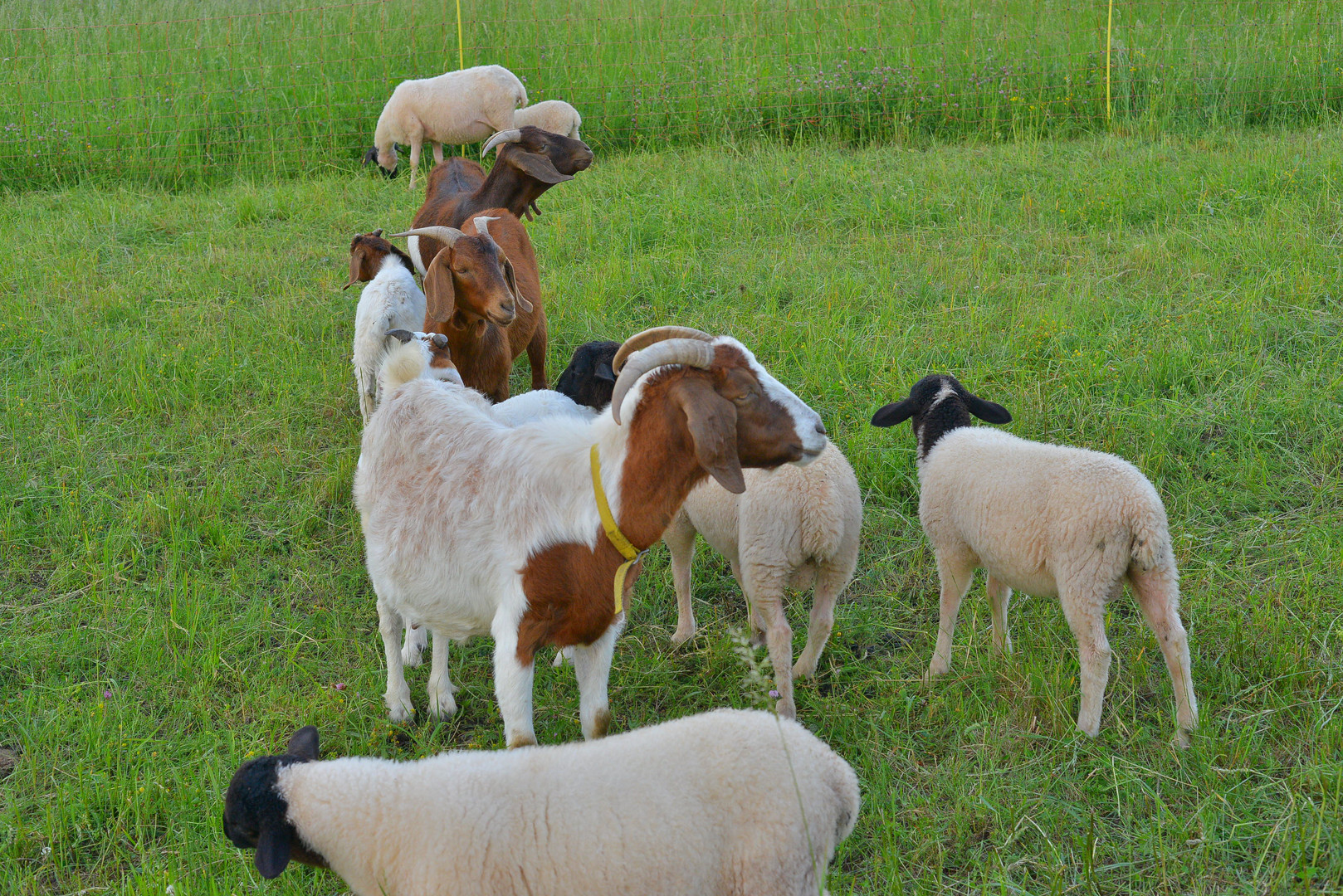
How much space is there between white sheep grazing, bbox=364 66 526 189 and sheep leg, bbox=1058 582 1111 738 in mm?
7903

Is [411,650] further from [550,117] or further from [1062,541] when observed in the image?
[550,117]

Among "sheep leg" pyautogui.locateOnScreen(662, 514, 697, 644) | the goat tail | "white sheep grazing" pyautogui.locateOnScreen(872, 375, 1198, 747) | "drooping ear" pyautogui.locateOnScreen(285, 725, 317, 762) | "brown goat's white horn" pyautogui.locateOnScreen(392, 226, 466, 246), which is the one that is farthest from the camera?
"brown goat's white horn" pyautogui.locateOnScreen(392, 226, 466, 246)

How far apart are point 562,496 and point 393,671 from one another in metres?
1.20

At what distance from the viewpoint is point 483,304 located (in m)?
5.49

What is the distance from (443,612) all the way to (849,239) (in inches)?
203

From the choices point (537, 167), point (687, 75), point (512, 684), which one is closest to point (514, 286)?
point (537, 167)

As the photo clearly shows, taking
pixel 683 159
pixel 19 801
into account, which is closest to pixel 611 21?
pixel 683 159

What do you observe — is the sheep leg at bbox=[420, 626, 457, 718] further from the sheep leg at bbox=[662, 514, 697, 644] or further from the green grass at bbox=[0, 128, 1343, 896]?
the sheep leg at bbox=[662, 514, 697, 644]

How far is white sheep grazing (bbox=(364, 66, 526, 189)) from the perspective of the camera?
33.7ft

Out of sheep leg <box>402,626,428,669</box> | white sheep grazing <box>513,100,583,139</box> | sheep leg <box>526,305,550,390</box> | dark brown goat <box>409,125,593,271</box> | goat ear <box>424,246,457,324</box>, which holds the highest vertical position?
white sheep grazing <box>513,100,583,139</box>

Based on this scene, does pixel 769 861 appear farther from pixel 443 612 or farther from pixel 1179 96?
pixel 1179 96

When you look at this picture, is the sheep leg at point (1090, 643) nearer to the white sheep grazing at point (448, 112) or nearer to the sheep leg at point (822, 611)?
the sheep leg at point (822, 611)

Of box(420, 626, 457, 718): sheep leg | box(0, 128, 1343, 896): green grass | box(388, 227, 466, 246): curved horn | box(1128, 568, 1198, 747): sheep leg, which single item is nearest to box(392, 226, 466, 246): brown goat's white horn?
box(388, 227, 466, 246): curved horn

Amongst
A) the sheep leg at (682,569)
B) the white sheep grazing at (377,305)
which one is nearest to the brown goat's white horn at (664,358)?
the sheep leg at (682,569)
